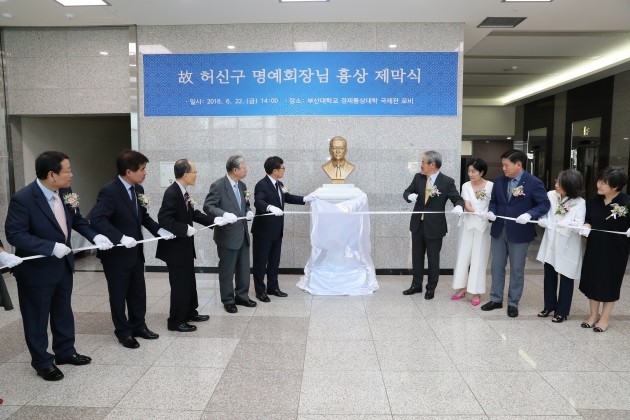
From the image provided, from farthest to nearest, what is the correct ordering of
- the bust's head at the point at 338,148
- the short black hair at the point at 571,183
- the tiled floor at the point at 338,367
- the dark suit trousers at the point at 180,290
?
the bust's head at the point at 338,148 → the short black hair at the point at 571,183 → the dark suit trousers at the point at 180,290 → the tiled floor at the point at 338,367

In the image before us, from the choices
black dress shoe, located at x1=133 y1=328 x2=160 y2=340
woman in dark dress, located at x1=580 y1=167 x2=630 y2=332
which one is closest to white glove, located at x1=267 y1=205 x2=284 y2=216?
black dress shoe, located at x1=133 y1=328 x2=160 y2=340

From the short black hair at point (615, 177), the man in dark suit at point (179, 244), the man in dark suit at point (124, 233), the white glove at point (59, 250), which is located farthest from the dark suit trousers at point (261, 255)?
the short black hair at point (615, 177)

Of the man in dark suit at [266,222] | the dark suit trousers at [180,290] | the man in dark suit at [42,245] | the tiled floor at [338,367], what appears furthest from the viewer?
the man in dark suit at [266,222]

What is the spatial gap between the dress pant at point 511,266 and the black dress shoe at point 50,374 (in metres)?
3.94

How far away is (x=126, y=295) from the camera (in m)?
3.92

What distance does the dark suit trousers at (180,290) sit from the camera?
4.14 metres

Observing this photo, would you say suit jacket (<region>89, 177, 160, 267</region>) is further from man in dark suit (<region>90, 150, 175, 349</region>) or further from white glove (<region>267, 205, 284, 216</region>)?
white glove (<region>267, 205, 284, 216</region>)

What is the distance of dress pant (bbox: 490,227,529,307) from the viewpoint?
15.4 feet

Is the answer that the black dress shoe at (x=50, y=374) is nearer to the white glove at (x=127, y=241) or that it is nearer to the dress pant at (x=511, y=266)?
the white glove at (x=127, y=241)

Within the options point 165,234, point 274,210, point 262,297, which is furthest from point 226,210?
point 262,297

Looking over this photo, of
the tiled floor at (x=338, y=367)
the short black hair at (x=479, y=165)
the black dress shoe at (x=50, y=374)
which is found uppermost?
the short black hair at (x=479, y=165)

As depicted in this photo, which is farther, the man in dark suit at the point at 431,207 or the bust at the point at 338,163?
the bust at the point at 338,163

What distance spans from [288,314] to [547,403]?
8.11ft

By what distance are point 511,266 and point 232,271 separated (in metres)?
2.75
